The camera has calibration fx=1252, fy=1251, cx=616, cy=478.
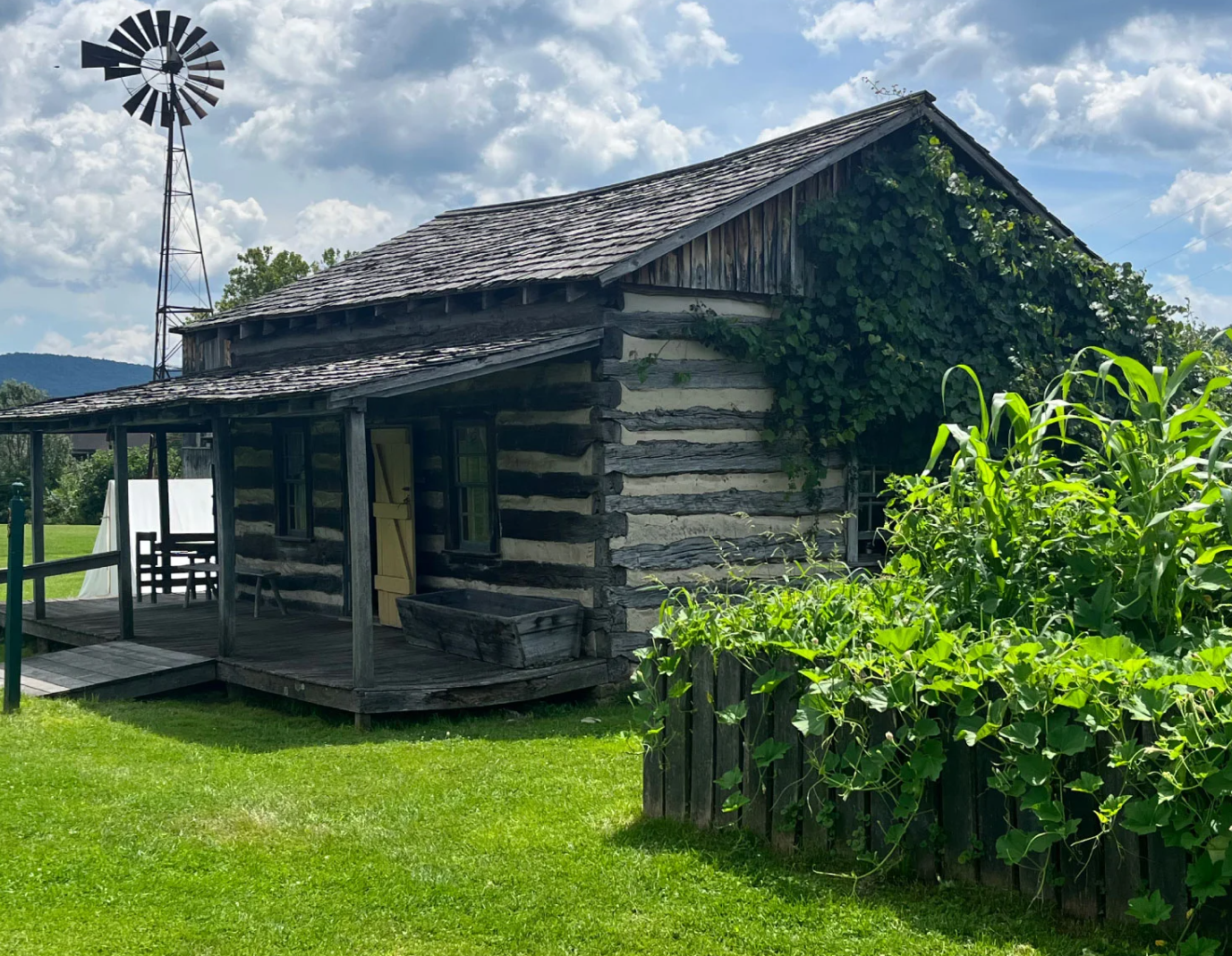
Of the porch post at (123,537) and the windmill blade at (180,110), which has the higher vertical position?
the windmill blade at (180,110)

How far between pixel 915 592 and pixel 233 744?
17.8ft

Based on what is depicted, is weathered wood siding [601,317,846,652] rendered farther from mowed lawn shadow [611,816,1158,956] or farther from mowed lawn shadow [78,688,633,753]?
mowed lawn shadow [611,816,1158,956]

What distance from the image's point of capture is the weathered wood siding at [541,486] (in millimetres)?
10781

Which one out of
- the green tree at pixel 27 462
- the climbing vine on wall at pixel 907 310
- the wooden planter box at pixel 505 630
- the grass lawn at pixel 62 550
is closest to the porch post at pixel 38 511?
the grass lawn at pixel 62 550

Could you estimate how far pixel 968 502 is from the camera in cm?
575

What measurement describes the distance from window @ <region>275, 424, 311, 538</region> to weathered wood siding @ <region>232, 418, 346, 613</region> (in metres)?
0.10

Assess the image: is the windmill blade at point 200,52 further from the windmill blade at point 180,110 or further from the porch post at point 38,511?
the porch post at point 38,511

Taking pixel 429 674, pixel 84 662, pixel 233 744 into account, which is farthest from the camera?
pixel 84 662

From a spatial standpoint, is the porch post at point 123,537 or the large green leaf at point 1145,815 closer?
the large green leaf at point 1145,815

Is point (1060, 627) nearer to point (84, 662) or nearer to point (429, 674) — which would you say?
point (429, 674)

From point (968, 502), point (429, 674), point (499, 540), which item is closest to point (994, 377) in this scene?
point (499, 540)

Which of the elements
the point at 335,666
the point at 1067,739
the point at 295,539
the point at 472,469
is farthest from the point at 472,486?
the point at 1067,739

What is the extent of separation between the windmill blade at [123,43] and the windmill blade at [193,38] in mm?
1066

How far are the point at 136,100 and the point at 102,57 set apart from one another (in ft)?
4.57
